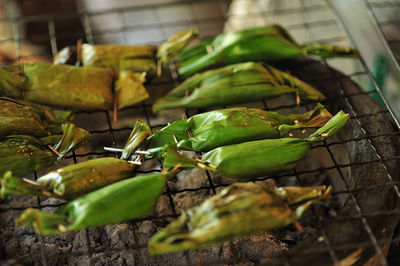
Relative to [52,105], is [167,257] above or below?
below

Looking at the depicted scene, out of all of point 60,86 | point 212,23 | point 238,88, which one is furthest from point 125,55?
point 212,23

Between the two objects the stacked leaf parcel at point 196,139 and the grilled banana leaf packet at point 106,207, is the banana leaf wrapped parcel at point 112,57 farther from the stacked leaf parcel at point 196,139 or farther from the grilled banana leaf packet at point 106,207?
the grilled banana leaf packet at point 106,207

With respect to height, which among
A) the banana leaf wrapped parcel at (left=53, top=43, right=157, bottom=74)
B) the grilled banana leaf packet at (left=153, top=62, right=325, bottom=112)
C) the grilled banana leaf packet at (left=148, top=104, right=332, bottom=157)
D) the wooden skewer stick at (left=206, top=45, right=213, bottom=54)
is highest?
the banana leaf wrapped parcel at (left=53, top=43, right=157, bottom=74)

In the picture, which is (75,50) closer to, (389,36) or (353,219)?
(353,219)

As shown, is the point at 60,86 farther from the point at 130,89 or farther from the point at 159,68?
the point at 159,68

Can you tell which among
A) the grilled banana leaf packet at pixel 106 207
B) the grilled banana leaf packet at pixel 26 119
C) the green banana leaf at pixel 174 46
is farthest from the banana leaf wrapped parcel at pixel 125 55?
the grilled banana leaf packet at pixel 106 207

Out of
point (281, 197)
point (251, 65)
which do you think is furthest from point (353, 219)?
point (251, 65)

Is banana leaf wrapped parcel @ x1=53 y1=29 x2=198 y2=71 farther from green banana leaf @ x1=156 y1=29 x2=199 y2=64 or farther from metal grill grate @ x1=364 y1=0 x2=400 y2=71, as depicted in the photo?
metal grill grate @ x1=364 y1=0 x2=400 y2=71

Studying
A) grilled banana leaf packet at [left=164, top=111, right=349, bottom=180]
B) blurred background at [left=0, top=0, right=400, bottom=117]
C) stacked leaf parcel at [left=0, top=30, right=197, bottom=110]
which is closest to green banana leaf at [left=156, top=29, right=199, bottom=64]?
stacked leaf parcel at [left=0, top=30, right=197, bottom=110]
